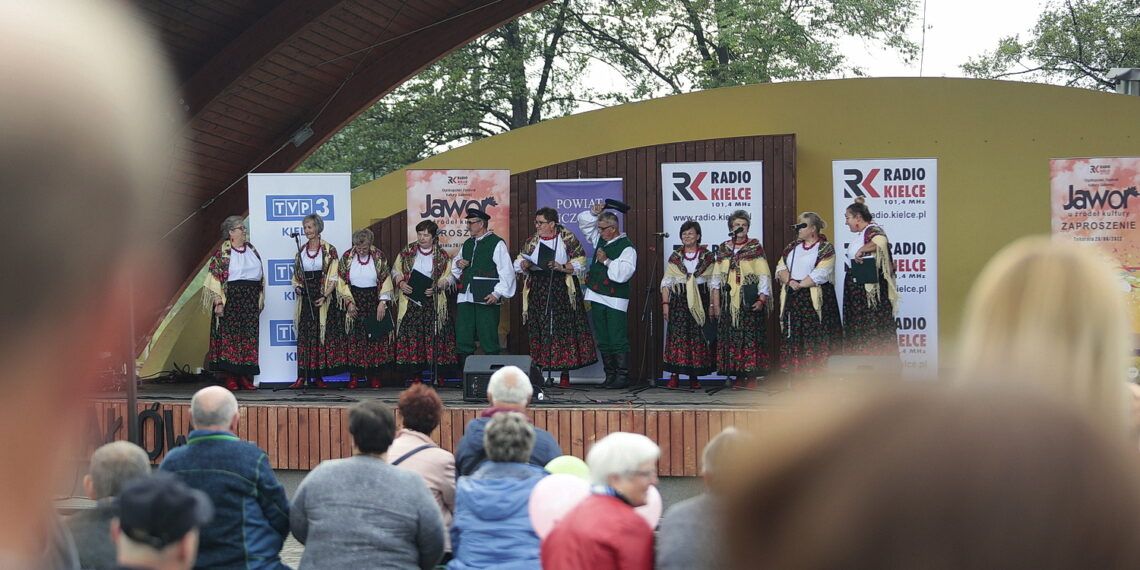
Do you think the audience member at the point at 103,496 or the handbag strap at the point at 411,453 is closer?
the audience member at the point at 103,496

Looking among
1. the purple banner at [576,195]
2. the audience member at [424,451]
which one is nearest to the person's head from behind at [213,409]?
the audience member at [424,451]

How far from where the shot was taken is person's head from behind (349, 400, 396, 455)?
4.08 m

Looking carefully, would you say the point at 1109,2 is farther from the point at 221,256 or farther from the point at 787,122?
the point at 221,256

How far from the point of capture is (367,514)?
393 cm

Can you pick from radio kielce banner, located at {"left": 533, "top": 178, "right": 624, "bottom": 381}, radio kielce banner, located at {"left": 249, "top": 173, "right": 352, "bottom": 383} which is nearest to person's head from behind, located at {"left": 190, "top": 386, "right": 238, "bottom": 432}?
radio kielce banner, located at {"left": 249, "top": 173, "right": 352, "bottom": 383}

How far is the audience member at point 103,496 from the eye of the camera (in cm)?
357

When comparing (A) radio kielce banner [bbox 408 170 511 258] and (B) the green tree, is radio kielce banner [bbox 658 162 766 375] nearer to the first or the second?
(A) radio kielce banner [bbox 408 170 511 258]

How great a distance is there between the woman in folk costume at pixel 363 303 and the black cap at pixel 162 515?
8.34 metres

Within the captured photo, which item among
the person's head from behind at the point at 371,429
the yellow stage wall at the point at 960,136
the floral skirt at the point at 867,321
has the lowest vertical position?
the person's head from behind at the point at 371,429

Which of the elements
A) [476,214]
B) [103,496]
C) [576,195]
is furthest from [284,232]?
[103,496]

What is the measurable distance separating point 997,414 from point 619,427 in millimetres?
7392

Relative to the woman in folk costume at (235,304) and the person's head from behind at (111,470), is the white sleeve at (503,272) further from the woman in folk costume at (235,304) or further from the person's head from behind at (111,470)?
the person's head from behind at (111,470)

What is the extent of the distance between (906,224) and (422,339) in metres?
4.76

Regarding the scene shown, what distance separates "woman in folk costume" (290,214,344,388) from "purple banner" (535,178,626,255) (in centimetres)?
222
